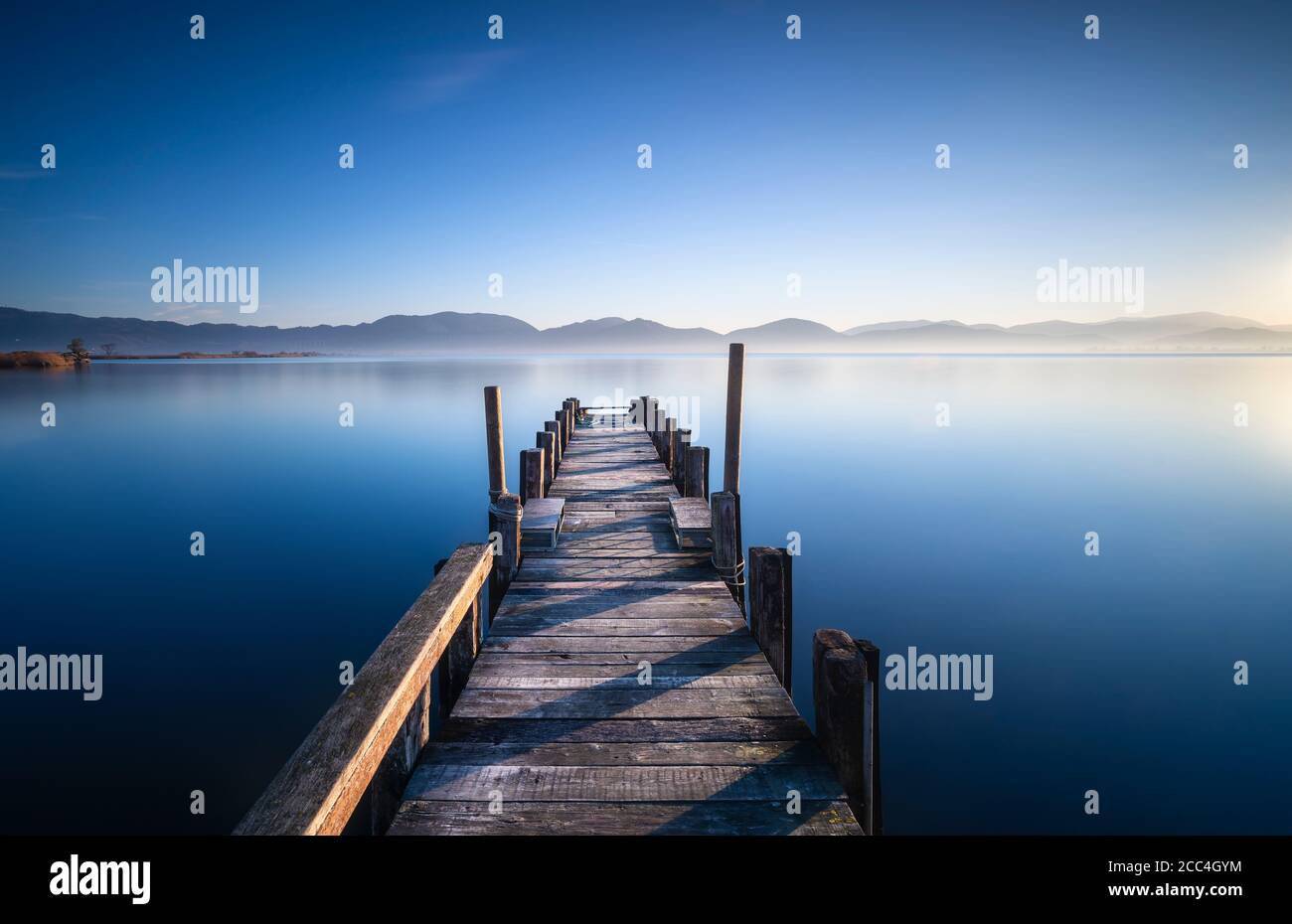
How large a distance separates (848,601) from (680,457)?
513 cm

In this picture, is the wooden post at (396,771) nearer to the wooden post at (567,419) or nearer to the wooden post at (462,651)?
the wooden post at (462,651)

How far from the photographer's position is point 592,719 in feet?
14.7

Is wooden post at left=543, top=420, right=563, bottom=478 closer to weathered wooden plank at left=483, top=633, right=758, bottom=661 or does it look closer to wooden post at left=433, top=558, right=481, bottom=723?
weathered wooden plank at left=483, top=633, right=758, bottom=661

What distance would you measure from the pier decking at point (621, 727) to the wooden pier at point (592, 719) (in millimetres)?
15

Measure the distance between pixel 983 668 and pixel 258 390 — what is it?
7575cm

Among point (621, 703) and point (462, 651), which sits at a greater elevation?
point (462, 651)

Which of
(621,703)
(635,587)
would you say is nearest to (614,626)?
(635,587)

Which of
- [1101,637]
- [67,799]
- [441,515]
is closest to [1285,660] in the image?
[1101,637]

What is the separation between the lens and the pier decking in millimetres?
3512

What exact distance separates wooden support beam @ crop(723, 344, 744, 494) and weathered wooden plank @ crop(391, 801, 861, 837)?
8.18m

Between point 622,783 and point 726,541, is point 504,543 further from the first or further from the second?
point 622,783

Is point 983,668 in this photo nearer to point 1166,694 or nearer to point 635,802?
point 1166,694

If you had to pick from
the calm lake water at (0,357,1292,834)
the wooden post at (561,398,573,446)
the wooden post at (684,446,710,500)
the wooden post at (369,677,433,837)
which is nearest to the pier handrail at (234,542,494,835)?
the wooden post at (369,677,433,837)

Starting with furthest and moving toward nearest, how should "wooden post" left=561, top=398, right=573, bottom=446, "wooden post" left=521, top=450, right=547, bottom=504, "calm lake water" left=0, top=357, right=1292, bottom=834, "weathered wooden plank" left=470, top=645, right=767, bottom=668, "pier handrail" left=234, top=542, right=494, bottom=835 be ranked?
"wooden post" left=561, top=398, right=573, bottom=446, "wooden post" left=521, top=450, right=547, bottom=504, "calm lake water" left=0, top=357, right=1292, bottom=834, "weathered wooden plank" left=470, top=645, right=767, bottom=668, "pier handrail" left=234, top=542, right=494, bottom=835
